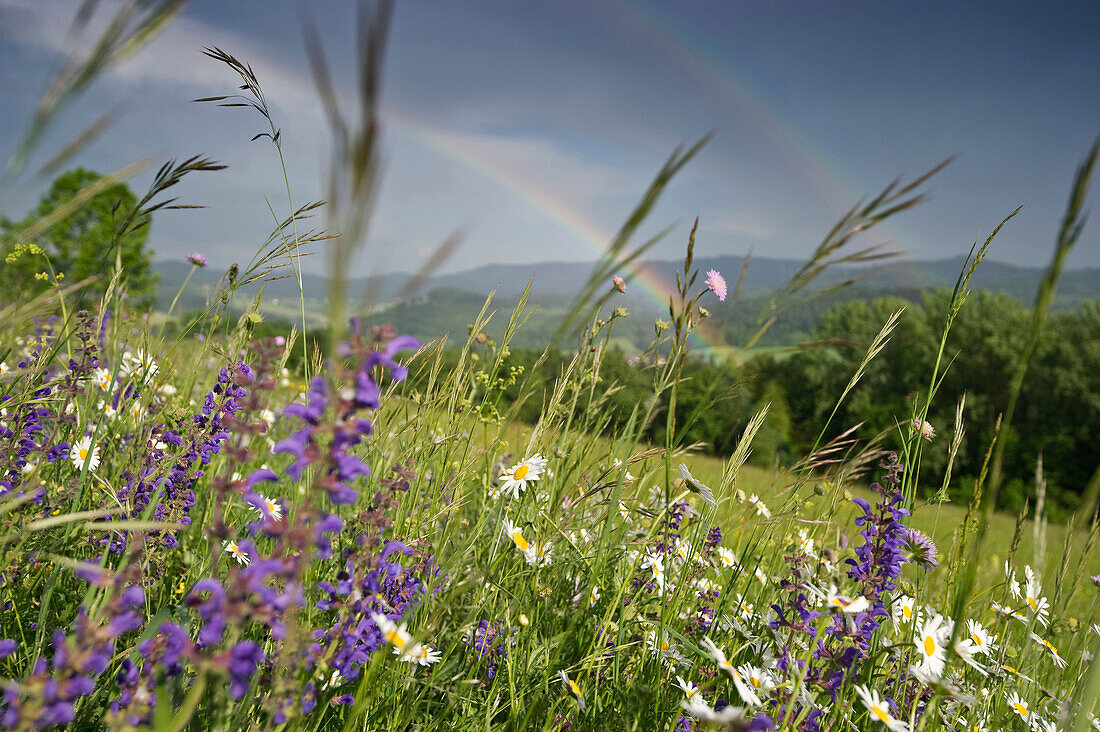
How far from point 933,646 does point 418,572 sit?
1397 millimetres

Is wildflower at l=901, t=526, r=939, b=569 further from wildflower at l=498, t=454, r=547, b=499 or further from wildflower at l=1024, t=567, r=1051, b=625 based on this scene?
wildflower at l=498, t=454, r=547, b=499

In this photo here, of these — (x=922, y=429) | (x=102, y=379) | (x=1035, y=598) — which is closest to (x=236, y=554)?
(x=102, y=379)

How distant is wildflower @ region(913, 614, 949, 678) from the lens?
1.42m

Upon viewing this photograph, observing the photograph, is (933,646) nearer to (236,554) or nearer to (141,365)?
(236,554)

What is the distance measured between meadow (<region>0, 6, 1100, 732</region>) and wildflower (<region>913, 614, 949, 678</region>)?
0.01m

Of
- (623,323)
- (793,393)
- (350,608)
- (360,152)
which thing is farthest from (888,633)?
(793,393)

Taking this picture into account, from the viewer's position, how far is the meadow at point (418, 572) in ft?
2.47

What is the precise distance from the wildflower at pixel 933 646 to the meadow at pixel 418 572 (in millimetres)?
10

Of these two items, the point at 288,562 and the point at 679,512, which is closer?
the point at 288,562

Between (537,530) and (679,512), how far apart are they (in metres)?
0.64

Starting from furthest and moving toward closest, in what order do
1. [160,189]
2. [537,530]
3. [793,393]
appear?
[793,393], [537,530], [160,189]

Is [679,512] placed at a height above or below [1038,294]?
below

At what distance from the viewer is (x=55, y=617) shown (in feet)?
5.30

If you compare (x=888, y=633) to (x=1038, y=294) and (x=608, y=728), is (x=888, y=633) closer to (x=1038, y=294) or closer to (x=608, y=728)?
(x=608, y=728)
